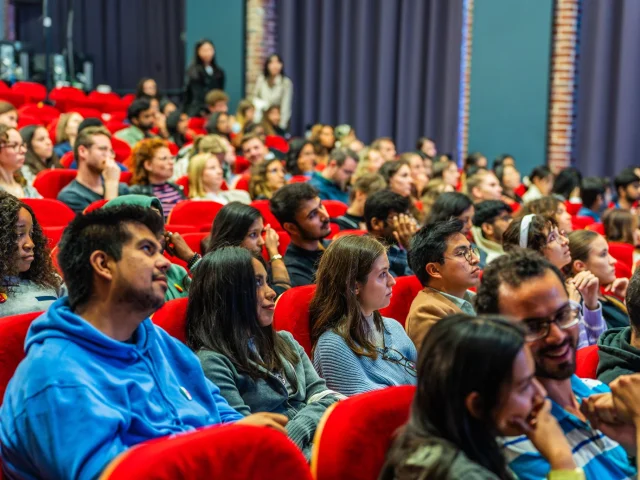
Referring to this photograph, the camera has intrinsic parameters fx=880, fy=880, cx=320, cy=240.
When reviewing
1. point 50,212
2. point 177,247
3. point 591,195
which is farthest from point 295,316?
point 591,195

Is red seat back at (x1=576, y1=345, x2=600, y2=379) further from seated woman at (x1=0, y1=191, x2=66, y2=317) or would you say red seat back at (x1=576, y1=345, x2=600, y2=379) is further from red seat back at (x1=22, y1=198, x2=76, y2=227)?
red seat back at (x1=22, y1=198, x2=76, y2=227)

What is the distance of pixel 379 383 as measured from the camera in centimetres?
245

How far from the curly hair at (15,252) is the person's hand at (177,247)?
0.59 meters

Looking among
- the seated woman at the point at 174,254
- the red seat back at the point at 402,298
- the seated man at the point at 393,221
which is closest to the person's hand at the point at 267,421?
the seated woman at the point at 174,254

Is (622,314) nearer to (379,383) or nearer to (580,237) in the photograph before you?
(580,237)

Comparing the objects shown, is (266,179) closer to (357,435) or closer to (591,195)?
(591,195)

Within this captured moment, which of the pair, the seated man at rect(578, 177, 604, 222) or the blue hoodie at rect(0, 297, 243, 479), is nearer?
the blue hoodie at rect(0, 297, 243, 479)

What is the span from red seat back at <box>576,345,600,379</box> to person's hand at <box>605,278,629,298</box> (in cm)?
104

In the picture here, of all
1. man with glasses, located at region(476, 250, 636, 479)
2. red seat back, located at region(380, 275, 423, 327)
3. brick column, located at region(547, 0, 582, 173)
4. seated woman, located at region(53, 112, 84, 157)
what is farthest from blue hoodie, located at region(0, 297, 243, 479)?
brick column, located at region(547, 0, 582, 173)

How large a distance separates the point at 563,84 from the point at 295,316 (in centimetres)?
669

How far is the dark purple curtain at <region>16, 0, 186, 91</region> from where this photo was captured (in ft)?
42.4

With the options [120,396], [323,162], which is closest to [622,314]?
[120,396]

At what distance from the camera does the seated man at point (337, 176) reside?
18.5 ft

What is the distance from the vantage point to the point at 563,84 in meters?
8.59
